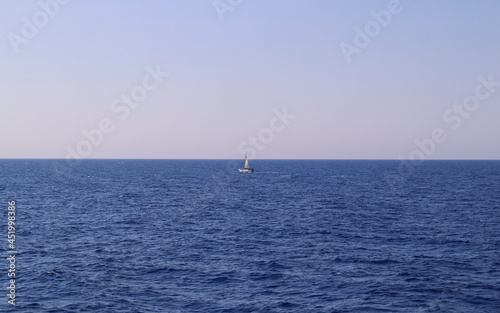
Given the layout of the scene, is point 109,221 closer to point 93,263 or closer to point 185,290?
point 93,263

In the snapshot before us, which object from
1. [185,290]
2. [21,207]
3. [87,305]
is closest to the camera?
[87,305]

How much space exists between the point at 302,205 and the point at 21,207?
2334 inches

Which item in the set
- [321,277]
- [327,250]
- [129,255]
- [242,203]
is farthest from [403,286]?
[242,203]

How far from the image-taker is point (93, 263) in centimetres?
4519

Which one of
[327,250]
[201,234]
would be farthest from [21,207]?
[327,250]

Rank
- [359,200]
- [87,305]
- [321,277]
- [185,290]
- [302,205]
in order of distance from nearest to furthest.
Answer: [87,305]
[185,290]
[321,277]
[302,205]
[359,200]

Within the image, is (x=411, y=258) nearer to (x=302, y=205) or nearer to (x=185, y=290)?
(x=185, y=290)

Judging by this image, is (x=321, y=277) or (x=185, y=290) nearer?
(x=185, y=290)

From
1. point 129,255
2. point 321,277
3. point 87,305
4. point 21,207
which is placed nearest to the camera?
point 87,305

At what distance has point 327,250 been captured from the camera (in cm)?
5119

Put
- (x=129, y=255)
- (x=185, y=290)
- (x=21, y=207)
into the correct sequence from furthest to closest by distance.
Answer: (x=21, y=207), (x=129, y=255), (x=185, y=290)

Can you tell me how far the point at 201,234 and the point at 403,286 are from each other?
1226 inches

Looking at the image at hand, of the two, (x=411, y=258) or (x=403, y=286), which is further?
(x=411, y=258)

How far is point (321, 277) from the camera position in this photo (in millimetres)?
40875
